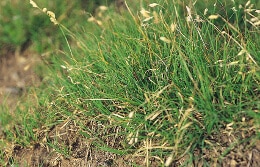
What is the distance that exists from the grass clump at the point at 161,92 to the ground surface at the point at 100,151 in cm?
3

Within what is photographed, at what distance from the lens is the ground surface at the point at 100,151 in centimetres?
Result: 236

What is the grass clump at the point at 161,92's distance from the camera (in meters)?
2.42

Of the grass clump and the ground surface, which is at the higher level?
the grass clump

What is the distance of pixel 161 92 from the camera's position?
2.52 meters

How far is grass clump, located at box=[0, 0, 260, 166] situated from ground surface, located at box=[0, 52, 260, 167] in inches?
1.1

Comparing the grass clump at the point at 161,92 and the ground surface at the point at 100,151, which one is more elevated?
the grass clump at the point at 161,92

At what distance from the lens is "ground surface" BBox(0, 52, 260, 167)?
2.36 metres

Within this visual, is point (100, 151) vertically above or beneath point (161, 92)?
beneath

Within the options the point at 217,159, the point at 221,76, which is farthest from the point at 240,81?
the point at 217,159

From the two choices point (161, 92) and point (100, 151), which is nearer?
point (161, 92)

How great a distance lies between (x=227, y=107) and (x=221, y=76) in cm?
22

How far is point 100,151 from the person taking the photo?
2.74 metres

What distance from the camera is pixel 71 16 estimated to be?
14.0 ft

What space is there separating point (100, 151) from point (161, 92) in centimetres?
53
